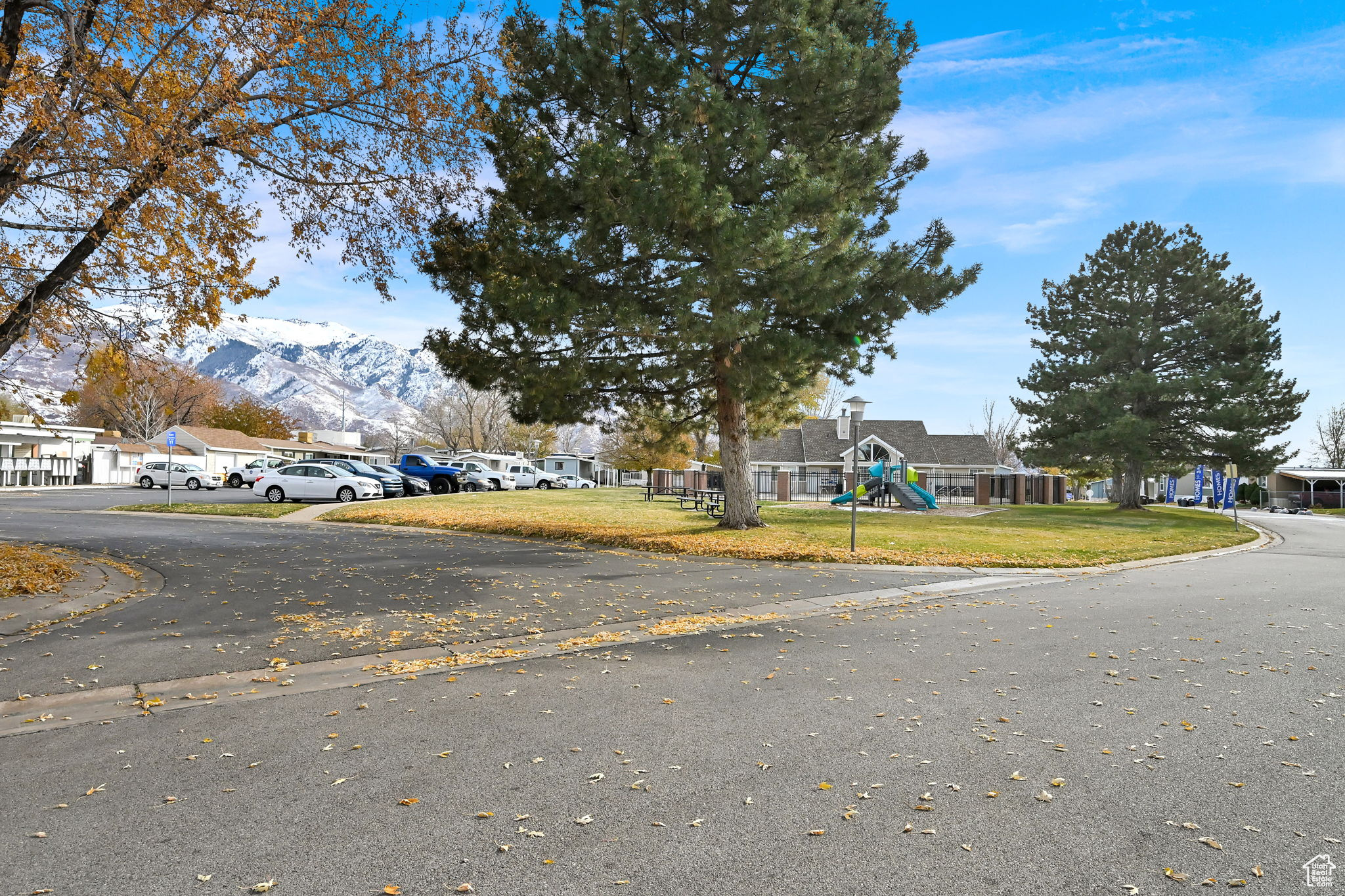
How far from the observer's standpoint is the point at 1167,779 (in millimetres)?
4332

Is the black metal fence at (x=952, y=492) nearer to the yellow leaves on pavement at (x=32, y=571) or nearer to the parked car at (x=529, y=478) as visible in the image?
the parked car at (x=529, y=478)

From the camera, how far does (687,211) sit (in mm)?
13898

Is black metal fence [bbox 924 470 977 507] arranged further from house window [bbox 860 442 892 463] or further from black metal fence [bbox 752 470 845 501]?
house window [bbox 860 442 892 463]

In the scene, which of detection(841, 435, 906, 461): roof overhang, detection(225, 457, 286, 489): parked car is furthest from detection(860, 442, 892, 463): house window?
detection(225, 457, 286, 489): parked car

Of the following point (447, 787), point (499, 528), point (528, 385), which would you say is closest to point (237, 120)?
point (528, 385)

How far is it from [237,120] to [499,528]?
471 inches

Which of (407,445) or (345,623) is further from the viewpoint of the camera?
(407,445)

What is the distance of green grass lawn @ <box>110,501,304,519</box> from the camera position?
2512cm

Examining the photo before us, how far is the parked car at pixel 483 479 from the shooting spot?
43.3m

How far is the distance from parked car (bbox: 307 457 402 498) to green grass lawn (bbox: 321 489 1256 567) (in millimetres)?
3232

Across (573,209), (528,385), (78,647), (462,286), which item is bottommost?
(78,647)

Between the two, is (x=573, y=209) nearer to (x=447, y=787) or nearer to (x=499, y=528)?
(x=499, y=528)

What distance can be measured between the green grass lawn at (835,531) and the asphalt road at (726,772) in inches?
289

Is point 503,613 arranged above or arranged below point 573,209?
below
